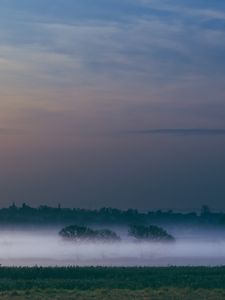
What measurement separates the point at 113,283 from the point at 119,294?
4196 mm

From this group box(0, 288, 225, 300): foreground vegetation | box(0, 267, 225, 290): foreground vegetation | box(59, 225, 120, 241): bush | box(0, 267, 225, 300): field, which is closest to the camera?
box(0, 288, 225, 300): foreground vegetation

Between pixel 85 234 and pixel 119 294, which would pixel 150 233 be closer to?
pixel 85 234

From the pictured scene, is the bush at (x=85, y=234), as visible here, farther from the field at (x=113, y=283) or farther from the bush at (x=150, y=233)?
the field at (x=113, y=283)

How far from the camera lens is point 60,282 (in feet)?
135

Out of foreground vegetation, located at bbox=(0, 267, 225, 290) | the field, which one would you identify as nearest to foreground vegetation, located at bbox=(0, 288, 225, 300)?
the field

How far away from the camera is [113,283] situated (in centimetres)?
4062

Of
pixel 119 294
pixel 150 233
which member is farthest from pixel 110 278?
pixel 150 233

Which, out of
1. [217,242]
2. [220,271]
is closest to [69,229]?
[217,242]

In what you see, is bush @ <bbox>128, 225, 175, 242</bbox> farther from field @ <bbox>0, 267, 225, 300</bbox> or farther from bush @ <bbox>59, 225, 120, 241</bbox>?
field @ <bbox>0, 267, 225, 300</bbox>

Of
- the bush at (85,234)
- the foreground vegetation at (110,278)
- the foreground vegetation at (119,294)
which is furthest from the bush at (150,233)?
the foreground vegetation at (119,294)

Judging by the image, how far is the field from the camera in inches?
1426

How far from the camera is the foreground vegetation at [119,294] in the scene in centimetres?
3541

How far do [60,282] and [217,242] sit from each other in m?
90.9

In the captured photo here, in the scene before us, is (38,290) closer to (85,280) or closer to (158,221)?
(85,280)
